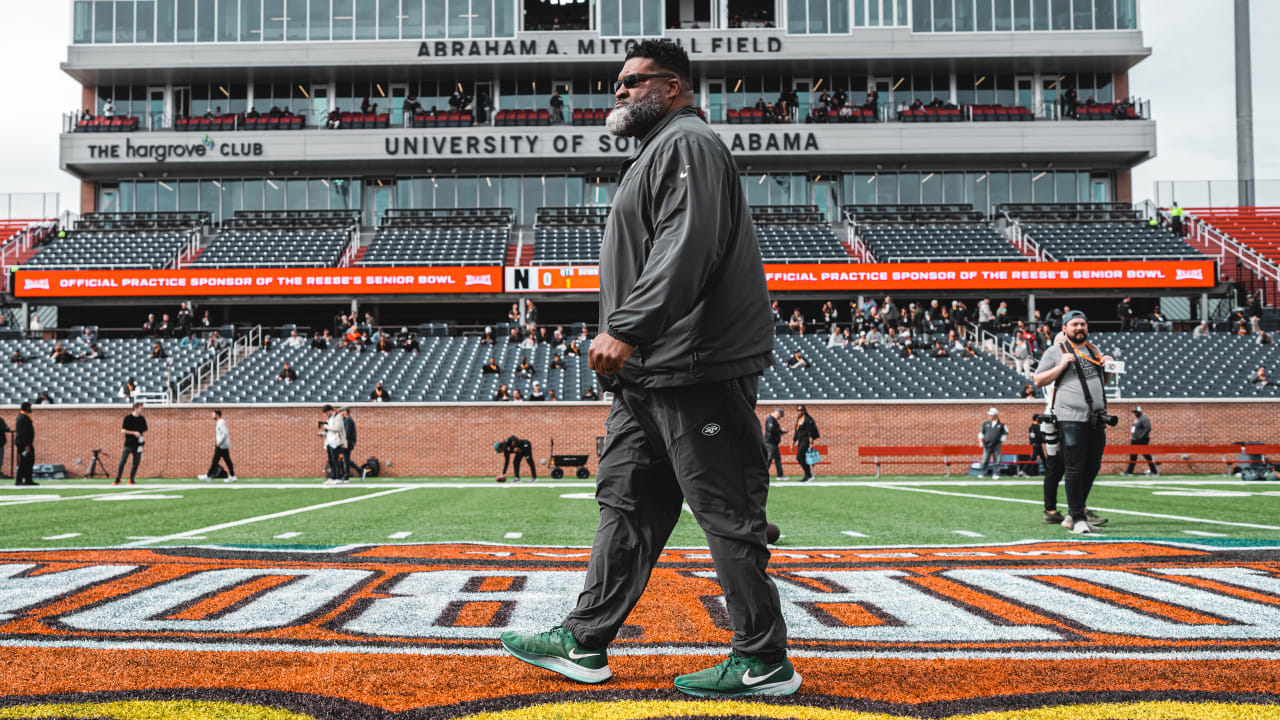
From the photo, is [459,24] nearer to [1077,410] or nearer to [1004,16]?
[1004,16]

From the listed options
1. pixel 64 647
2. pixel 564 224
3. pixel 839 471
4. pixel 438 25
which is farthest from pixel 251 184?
pixel 64 647

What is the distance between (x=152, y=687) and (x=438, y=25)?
4167 cm

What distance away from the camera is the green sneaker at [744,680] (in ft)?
8.75

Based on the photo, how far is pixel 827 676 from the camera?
291 cm

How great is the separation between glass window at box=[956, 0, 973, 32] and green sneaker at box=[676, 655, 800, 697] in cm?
4324

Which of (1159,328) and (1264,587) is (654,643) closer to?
(1264,587)

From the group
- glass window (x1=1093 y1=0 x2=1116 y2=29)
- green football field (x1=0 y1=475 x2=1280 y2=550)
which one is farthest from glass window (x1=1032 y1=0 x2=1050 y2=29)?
green football field (x1=0 y1=475 x2=1280 y2=550)

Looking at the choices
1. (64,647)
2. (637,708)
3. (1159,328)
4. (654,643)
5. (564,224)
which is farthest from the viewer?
(564,224)

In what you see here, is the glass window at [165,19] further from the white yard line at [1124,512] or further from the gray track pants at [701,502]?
the gray track pants at [701,502]

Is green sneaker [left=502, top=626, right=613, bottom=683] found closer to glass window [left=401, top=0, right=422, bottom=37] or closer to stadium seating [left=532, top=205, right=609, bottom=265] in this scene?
stadium seating [left=532, top=205, right=609, bottom=265]

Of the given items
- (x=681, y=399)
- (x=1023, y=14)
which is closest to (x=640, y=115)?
(x=681, y=399)

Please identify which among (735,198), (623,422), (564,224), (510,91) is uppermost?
(510,91)

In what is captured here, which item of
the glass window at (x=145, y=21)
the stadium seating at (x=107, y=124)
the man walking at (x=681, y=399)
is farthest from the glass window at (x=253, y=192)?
the man walking at (x=681, y=399)

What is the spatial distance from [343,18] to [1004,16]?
29.6 m
